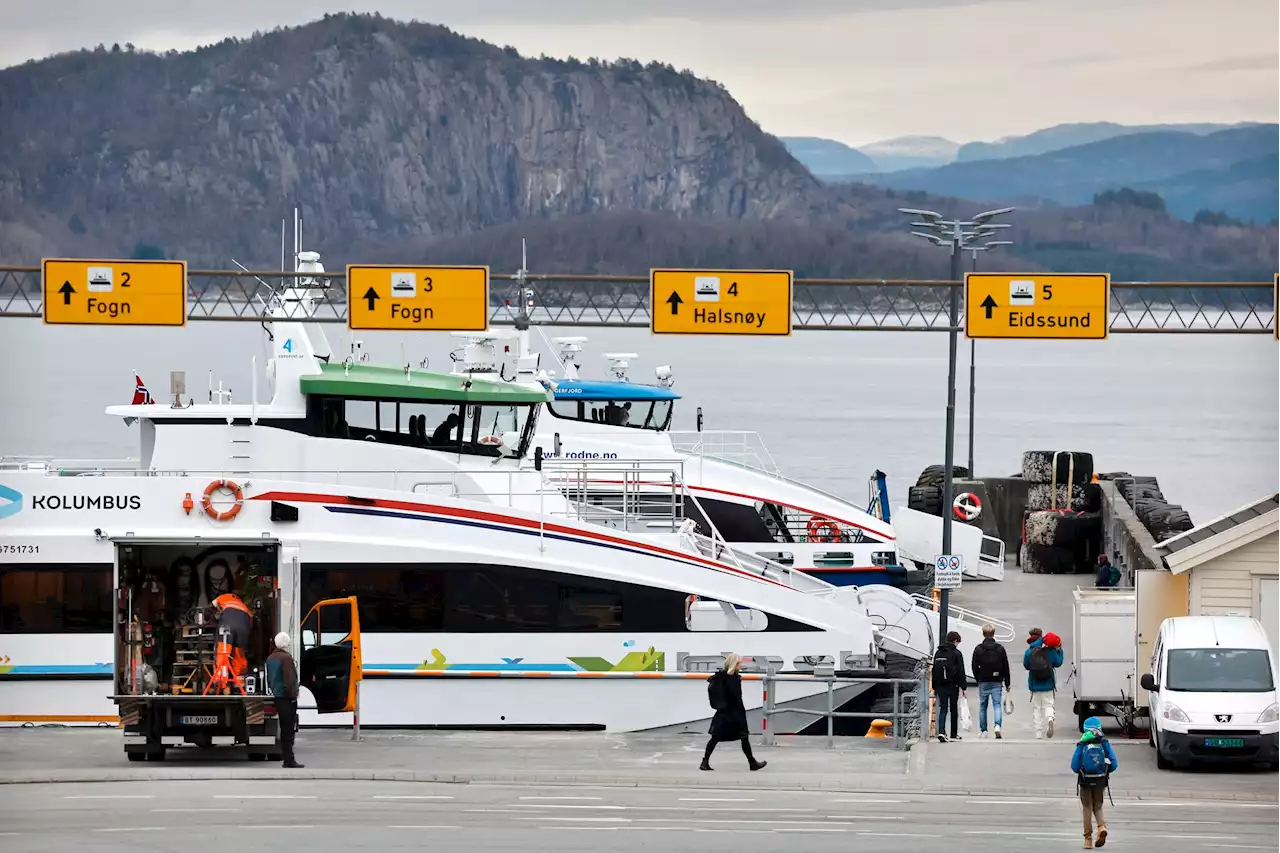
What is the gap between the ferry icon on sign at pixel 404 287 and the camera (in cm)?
3180

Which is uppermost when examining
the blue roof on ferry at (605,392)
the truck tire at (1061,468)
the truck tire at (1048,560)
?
the blue roof on ferry at (605,392)

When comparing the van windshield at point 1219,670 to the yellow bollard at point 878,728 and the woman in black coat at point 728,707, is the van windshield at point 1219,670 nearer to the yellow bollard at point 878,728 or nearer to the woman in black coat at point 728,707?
the yellow bollard at point 878,728

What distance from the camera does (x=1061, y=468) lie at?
44.8 metres

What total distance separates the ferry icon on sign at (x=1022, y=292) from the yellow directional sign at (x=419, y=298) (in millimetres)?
8568

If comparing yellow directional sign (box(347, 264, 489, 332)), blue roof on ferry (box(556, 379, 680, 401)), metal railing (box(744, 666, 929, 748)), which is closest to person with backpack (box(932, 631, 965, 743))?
metal railing (box(744, 666, 929, 748))

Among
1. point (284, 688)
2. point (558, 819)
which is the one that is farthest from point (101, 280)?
point (558, 819)

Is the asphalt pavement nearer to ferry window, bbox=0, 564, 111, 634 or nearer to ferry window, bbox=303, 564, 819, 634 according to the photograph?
ferry window, bbox=303, 564, 819, 634

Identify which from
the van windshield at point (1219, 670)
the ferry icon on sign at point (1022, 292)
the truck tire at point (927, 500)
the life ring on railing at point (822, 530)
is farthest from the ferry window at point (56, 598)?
the truck tire at point (927, 500)

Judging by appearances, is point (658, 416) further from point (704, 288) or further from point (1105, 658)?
point (1105, 658)

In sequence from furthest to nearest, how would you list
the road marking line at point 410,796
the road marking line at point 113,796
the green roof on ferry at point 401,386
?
1. the green roof on ferry at point 401,386
2. the road marking line at point 410,796
3. the road marking line at point 113,796

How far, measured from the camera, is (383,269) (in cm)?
3136

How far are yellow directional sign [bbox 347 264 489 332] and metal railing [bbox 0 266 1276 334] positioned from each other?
459 mm

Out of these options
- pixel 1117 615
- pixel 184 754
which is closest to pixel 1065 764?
pixel 1117 615

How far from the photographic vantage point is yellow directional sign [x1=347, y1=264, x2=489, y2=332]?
104ft
